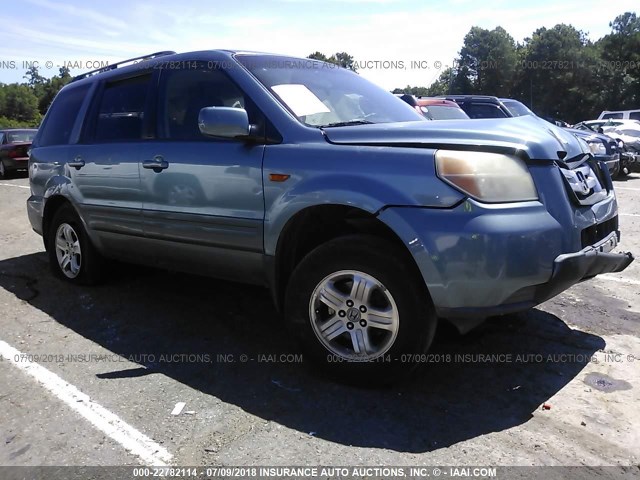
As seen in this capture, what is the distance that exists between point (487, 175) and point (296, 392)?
1522 millimetres

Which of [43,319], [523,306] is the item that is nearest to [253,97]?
[523,306]

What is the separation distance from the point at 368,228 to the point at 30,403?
2090 mm

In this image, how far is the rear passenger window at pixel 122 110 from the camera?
13.6 feet

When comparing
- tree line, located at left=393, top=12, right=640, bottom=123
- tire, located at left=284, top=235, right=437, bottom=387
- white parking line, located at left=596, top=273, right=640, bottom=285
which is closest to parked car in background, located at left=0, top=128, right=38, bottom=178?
tire, located at left=284, top=235, right=437, bottom=387

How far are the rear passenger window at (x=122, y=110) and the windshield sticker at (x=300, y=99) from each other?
127 cm

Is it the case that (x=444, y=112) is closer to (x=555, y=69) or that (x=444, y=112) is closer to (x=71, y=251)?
(x=71, y=251)

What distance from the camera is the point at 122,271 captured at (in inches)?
204

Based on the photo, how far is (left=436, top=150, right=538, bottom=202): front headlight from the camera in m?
2.57

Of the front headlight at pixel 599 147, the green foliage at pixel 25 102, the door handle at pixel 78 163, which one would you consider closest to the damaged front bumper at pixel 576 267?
the door handle at pixel 78 163

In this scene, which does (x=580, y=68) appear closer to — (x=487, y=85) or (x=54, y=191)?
(x=487, y=85)

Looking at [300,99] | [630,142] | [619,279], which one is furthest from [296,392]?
[630,142]

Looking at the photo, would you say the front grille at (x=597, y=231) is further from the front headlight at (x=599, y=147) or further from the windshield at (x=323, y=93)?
the front headlight at (x=599, y=147)

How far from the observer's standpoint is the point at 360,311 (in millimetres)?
2895

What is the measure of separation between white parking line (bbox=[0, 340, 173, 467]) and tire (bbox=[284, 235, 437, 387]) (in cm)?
98
